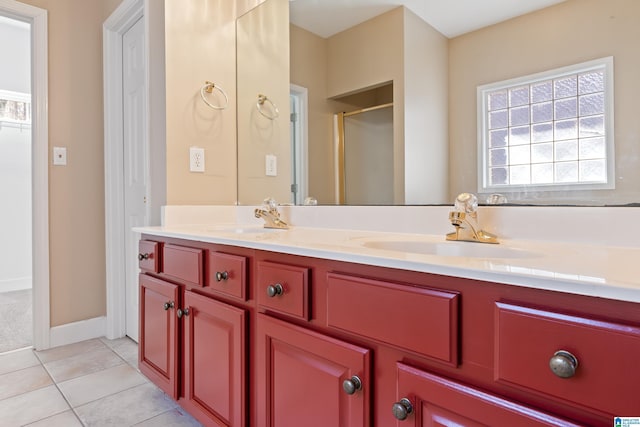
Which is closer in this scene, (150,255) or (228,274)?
(228,274)

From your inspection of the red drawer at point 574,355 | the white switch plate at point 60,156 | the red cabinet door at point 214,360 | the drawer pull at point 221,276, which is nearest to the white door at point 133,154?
the white switch plate at point 60,156

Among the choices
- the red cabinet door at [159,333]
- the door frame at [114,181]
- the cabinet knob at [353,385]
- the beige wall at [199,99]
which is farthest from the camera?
the door frame at [114,181]

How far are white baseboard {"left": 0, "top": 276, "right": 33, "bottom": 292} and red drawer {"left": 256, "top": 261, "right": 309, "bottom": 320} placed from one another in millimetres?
3829

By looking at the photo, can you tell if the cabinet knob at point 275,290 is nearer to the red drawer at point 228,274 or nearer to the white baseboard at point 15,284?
the red drawer at point 228,274

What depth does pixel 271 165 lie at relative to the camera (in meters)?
1.87

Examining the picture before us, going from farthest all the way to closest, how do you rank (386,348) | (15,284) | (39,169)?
(15,284) → (39,169) → (386,348)

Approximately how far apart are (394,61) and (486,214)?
0.65 meters

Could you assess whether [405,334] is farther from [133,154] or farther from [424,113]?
[133,154]

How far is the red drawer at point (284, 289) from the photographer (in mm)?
863

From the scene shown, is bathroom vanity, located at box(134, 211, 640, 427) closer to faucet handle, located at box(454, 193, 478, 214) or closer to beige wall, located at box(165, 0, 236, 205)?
faucet handle, located at box(454, 193, 478, 214)

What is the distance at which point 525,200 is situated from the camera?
1.01 meters

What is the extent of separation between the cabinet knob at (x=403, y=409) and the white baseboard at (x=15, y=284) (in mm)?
4272

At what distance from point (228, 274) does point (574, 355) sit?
0.88 m

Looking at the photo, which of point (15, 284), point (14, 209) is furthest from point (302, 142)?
point (15, 284)
